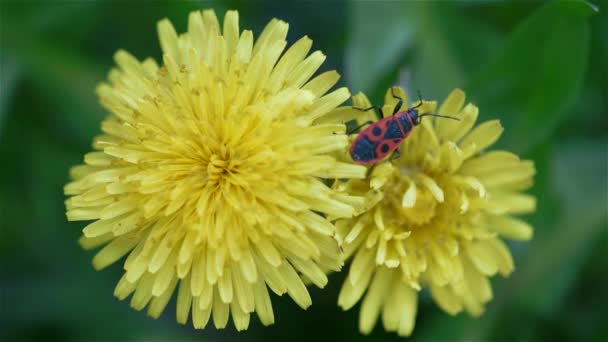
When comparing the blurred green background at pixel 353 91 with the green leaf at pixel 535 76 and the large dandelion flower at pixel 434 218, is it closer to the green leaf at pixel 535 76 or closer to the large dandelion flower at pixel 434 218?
the green leaf at pixel 535 76

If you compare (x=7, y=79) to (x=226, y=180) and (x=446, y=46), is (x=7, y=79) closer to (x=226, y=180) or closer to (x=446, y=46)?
(x=226, y=180)

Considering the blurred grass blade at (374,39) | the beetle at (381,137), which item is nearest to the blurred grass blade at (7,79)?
the blurred grass blade at (374,39)

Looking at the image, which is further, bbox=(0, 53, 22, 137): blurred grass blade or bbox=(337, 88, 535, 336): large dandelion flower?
bbox=(0, 53, 22, 137): blurred grass blade

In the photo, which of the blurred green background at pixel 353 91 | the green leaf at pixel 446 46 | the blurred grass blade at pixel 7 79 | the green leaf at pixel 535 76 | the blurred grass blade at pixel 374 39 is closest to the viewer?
the green leaf at pixel 535 76

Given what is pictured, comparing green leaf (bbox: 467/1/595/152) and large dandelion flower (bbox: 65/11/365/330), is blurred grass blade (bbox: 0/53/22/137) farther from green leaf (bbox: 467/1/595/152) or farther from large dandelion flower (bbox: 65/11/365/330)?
green leaf (bbox: 467/1/595/152)

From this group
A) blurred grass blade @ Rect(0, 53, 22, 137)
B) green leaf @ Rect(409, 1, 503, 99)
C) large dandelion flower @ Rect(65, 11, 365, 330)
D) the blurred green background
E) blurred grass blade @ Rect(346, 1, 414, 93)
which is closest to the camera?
large dandelion flower @ Rect(65, 11, 365, 330)

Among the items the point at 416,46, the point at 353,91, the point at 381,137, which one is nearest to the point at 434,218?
the point at 381,137

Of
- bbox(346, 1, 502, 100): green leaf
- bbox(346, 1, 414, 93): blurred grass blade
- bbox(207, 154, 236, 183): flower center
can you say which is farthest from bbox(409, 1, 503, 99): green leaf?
bbox(207, 154, 236, 183): flower center
